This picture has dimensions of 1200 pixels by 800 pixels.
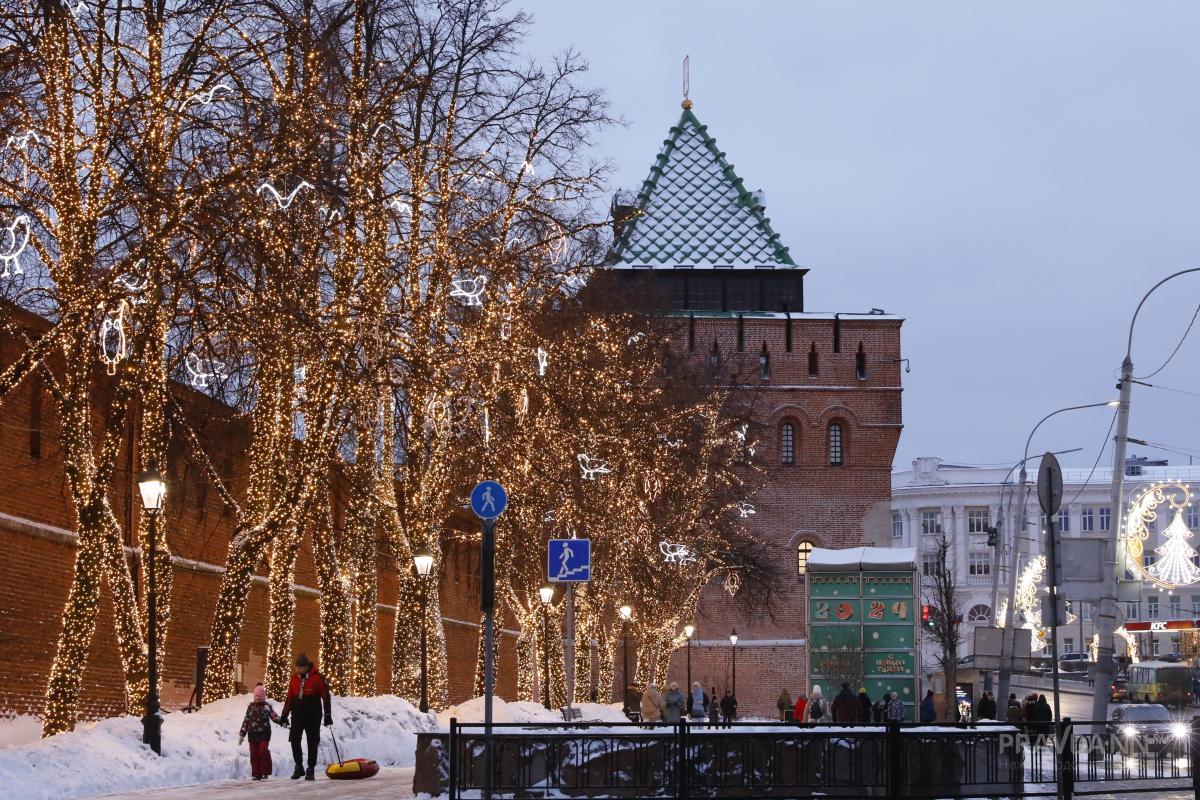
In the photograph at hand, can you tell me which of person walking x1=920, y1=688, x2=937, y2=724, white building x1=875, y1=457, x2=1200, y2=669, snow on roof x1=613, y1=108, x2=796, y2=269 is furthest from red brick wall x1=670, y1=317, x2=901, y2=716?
white building x1=875, y1=457, x2=1200, y2=669

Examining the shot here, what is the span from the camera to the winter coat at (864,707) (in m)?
34.6

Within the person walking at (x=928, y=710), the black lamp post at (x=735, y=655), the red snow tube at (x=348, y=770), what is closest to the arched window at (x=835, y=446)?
the black lamp post at (x=735, y=655)

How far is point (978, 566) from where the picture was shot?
13562 cm

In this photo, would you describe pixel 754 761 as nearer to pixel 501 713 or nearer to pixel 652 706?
pixel 652 706

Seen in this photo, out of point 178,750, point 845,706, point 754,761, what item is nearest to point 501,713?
point 845,706

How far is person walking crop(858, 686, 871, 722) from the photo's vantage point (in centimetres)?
3469

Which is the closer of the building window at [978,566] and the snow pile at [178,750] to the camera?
the snow pile at [178,750]

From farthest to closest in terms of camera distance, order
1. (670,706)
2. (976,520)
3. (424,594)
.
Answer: (976,520) < (670,706) < (424,594)

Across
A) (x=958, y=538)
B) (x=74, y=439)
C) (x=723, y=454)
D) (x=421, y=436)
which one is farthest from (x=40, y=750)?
(x=958, y=538)

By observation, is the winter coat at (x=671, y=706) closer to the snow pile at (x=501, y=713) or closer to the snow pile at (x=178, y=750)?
the snow pile at (x=501, y=713)

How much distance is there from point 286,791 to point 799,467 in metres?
52.7

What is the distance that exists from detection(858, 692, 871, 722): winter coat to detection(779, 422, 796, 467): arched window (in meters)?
35.5

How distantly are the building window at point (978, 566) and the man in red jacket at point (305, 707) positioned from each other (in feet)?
380

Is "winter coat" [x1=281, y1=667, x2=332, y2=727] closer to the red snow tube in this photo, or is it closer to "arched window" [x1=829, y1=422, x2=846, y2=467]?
the red snow tube
